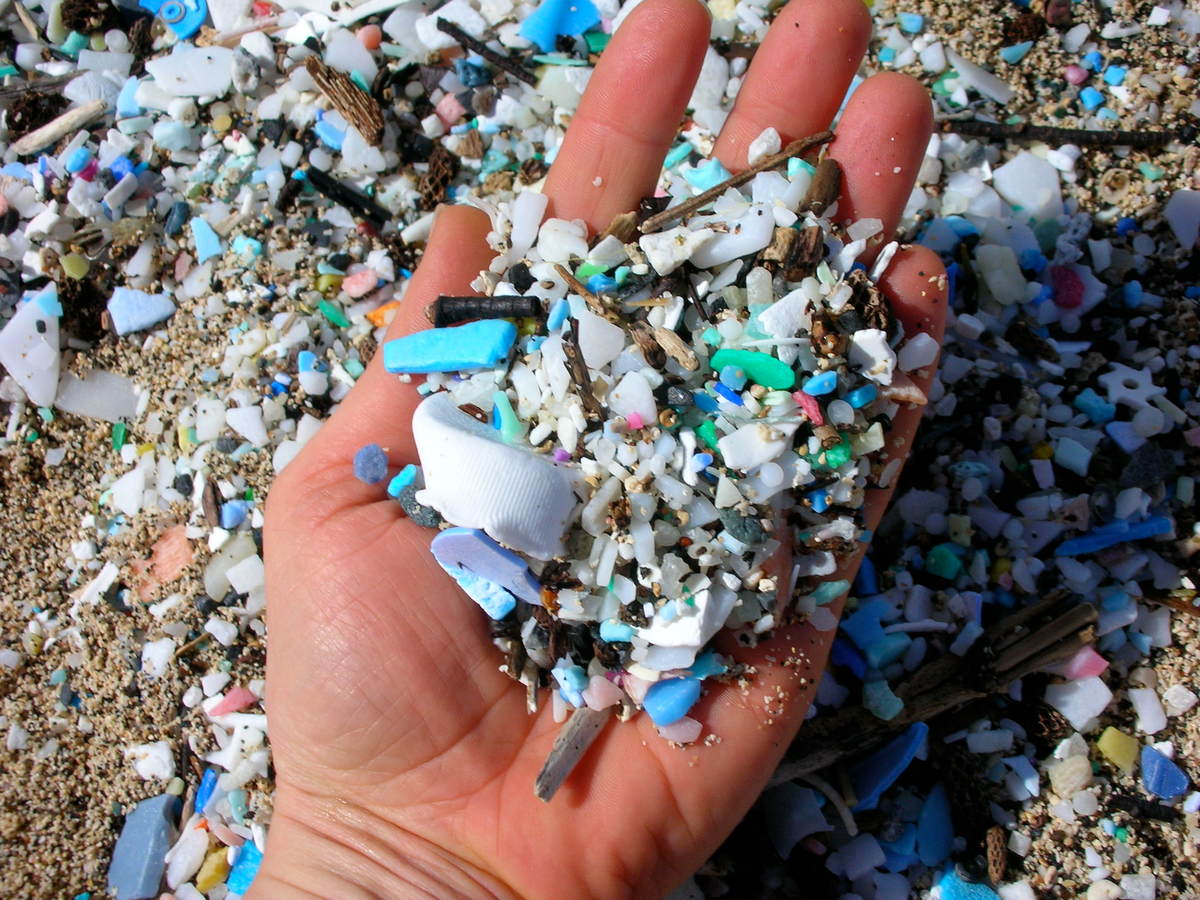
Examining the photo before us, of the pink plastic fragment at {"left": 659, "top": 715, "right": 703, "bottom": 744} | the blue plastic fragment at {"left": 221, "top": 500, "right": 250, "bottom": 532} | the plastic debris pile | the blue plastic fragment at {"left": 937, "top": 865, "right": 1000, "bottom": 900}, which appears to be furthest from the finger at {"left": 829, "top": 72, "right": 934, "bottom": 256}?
the blue plastic fragment at {"left": 221, "top": 500, "right": 250, "bottom": 532}

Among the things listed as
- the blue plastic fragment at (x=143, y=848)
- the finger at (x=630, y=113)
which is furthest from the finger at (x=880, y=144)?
the blue plastic fragment at (x=143, y=848)

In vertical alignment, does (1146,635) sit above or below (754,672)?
below

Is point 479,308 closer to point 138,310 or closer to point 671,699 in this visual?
point 671,699

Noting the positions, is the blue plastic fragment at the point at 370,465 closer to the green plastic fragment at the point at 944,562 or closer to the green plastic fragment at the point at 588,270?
the green plastic fragment at the point at 588,270

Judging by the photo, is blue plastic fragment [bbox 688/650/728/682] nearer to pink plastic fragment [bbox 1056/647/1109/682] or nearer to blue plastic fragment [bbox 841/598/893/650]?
blue plastic fragment [bbox 841/598/893/650]

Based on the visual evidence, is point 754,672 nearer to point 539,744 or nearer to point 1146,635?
point 539,744

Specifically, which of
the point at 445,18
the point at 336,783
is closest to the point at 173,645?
the point at 336,783

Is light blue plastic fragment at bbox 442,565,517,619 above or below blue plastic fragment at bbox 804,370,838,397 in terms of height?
below
